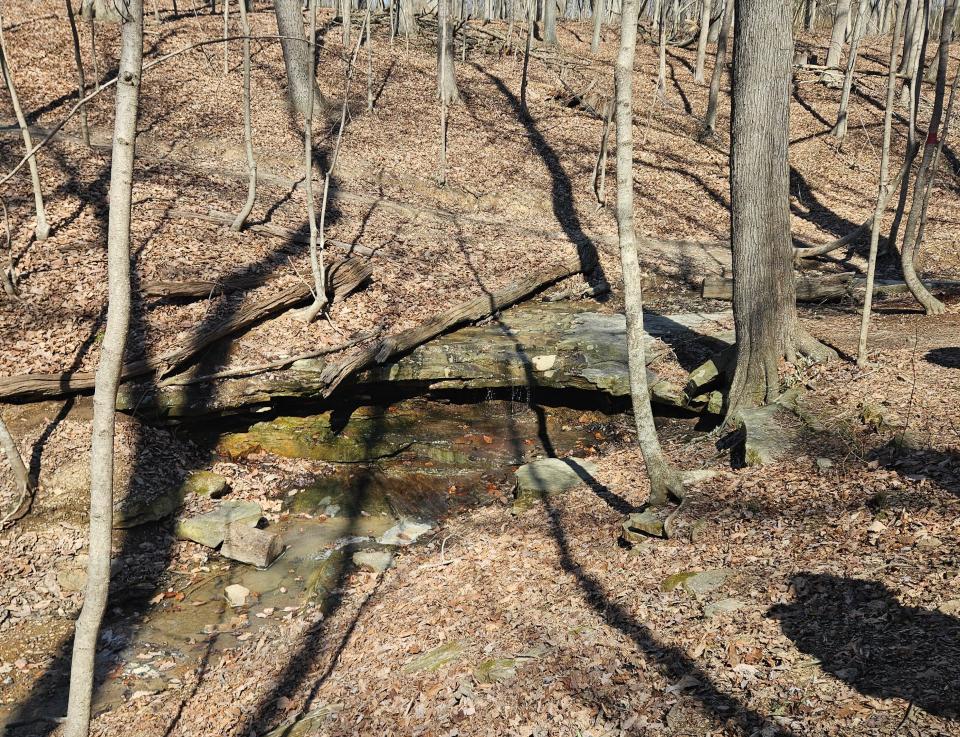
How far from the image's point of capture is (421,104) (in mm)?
22469

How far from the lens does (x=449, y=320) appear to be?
11742 millimetres

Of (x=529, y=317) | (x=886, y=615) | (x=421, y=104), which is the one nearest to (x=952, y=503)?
(x=886, y=615)

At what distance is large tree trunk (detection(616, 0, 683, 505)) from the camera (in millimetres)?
6160

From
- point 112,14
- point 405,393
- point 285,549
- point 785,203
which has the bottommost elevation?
point 285,549

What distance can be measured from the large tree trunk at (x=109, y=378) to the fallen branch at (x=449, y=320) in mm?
5446

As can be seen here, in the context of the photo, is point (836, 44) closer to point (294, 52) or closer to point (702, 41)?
point (702, 41)

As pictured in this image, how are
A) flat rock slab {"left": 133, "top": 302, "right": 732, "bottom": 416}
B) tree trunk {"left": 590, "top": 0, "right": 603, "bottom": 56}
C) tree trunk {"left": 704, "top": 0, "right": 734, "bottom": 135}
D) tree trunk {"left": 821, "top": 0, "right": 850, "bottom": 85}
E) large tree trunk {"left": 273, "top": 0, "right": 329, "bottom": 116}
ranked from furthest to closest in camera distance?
tree trunk {"left": 590, "top": 0, "right": 603, "bottom": 56} → tree trunk {"left": 821, "top": 0, "right": 850, "bottom": 85} → tree trunk {"left": 704, "top": 0, "right": 734, "bottom": 135} → large tree trunk {"left": 273, "top": 0, "right": 329, "bottom": 116} → flat rock slab {"left": 133, "top": 302, "right": 732, "bottom": 416}

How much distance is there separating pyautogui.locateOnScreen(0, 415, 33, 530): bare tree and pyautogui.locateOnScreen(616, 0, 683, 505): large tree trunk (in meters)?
6.86

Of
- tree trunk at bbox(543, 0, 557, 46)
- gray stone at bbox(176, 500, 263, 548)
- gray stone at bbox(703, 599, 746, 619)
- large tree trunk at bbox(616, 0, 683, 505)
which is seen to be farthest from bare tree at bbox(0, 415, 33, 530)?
tree trunk at bbox(543, 0, 557, 46)

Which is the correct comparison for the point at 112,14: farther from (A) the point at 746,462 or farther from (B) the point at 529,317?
(A) the point at 746,462

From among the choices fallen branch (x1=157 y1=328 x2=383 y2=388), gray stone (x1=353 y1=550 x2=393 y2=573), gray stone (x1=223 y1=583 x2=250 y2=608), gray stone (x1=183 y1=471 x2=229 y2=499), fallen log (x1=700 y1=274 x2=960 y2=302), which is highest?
fallen log (x1=700 y1=274 x2=960 y2=302)

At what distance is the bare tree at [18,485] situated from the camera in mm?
7824

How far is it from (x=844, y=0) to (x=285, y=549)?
25813 mm

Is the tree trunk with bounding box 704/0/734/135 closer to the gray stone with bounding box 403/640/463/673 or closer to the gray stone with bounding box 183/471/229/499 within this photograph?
the gray stone with bounding box 183/471/229/499
